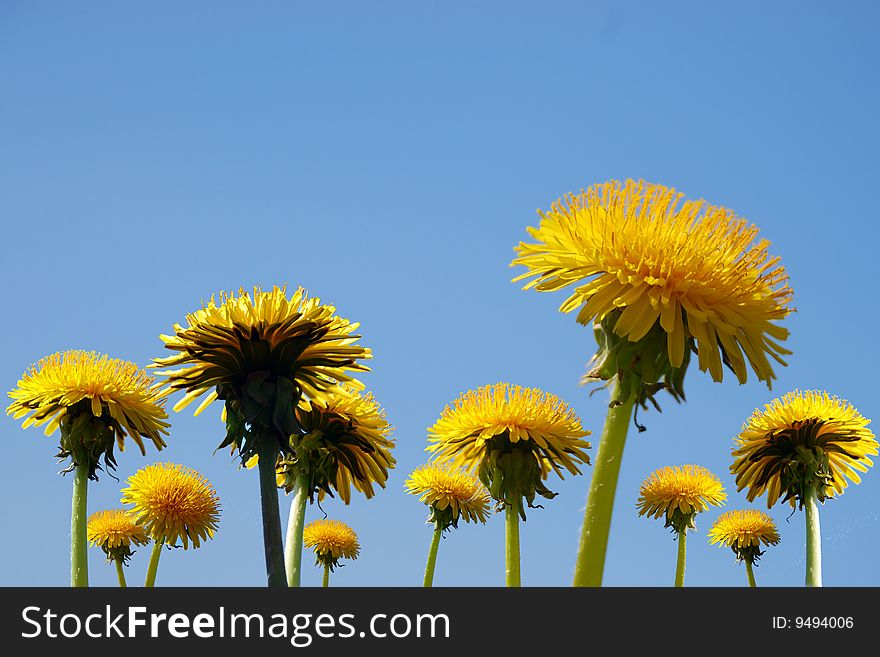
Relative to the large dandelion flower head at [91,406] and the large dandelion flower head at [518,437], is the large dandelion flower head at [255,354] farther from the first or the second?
the large dandelion flower head at [91,406]

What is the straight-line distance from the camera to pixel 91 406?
6754mm

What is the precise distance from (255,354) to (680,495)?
6497mm

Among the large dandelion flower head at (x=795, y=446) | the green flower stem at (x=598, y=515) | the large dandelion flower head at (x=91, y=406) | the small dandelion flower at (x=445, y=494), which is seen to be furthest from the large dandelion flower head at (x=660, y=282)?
the small dandelion flower at (x=445, y=494)

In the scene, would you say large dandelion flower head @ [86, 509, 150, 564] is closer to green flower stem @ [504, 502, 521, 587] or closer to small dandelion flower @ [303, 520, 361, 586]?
small dandelion flower @ [303, 520, 361, 586]

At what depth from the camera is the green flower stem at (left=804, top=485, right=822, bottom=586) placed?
5.59 metres

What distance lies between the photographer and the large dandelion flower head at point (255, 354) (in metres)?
3.95

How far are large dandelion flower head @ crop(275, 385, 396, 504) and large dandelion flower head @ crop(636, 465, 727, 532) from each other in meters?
4.62

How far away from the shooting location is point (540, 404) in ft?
18.7

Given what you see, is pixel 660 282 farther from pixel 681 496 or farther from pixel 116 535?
pixel 116 535
